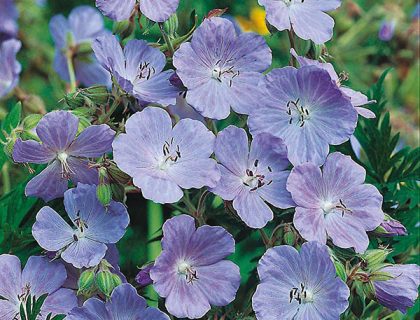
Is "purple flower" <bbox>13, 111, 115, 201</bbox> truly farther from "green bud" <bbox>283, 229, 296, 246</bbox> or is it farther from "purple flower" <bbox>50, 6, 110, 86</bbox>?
"purple flower" <bbox>50, 6, 110, 86</bbox>

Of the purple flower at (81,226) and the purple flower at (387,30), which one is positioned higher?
the purple flower at (81,226)

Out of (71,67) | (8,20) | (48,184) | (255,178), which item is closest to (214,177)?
(255,178)

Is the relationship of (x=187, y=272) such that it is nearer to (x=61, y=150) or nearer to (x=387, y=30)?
(x=61, y=150)

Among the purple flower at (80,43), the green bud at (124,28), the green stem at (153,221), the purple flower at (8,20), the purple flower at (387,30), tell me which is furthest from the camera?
the purple flower at (387,30)

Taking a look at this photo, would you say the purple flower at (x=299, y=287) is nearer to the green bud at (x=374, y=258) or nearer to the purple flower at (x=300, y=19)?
→ the green bud at (x=374, y=258)

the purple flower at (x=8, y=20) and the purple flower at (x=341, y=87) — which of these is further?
the purple flower at (x=8, y=20)

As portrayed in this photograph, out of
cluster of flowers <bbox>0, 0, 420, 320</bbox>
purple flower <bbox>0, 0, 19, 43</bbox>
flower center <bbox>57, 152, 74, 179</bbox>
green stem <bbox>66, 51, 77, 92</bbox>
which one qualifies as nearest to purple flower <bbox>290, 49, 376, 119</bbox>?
cluster of flowers <bbox>0, 0, 420, 320</bbox>

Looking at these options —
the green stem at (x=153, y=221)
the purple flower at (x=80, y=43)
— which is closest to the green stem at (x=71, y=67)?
the purple flower at (x=80, y=43)
